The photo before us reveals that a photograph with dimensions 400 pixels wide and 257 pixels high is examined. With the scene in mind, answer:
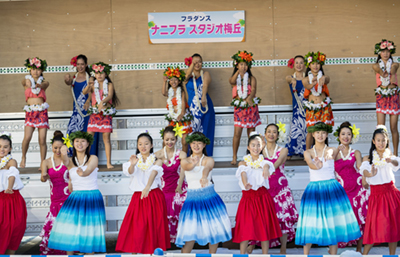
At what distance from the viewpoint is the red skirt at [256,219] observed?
12.7 feet

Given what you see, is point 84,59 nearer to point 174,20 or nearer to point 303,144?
point 174,20

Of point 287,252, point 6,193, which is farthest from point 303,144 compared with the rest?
point 6,193

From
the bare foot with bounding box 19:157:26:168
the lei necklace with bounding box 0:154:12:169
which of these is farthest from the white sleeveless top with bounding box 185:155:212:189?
the bare foot with bounding box 19:157:26:168

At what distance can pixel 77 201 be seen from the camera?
399 centimetres

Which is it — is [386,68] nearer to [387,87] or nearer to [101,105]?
[387,87]

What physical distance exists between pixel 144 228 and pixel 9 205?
133 centimetres

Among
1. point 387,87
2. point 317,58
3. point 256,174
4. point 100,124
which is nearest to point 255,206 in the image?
point 256,174

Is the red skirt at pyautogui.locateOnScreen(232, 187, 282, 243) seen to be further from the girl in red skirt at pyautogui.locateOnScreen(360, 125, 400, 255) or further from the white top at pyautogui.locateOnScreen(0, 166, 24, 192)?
the white top at pyautogui.locateOnScreen(0, 166, 24, 192)

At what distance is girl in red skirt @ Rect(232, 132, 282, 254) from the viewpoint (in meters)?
3.89

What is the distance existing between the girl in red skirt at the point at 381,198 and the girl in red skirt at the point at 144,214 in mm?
1833

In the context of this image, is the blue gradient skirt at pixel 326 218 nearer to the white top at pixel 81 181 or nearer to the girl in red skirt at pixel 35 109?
the white top at pixel 81 181

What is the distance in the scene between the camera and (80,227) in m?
3.92

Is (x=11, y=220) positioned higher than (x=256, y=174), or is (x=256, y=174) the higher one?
(x=256, y=174)

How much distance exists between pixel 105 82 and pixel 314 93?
286cm
